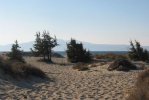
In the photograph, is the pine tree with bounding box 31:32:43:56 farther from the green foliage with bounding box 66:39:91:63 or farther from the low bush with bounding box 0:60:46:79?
the low bush with bounding box 0:60:46:79

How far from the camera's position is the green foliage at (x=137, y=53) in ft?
131

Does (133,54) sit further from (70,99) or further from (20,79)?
(70,99)

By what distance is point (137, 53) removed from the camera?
40.8 meters

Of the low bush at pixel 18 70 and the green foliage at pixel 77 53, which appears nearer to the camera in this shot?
the low bush at pixel 18 70

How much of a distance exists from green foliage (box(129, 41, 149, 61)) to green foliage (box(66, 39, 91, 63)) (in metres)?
5.15

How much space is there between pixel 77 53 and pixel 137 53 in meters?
6.92

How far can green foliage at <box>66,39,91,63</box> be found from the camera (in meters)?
39.8

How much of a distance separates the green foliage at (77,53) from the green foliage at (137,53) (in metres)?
5.15

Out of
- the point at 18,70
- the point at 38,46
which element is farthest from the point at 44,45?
the point at 18,70

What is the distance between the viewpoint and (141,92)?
30.7 ft

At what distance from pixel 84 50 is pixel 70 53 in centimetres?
163

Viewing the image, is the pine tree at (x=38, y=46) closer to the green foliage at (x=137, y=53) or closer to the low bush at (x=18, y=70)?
the green foliage at (x=137, y=53)

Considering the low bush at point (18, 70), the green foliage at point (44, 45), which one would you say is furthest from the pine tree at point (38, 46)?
the low bush at point (18, 70)

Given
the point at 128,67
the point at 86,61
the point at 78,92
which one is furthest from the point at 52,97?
the point at 86,61
